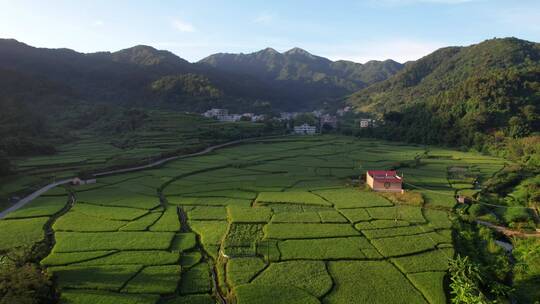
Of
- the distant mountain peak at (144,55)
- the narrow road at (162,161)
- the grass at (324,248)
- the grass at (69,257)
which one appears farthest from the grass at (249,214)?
the distant mountain peak at (144,55)

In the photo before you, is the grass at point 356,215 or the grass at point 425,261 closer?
the grass at point 425,261

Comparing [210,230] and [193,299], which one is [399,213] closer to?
[210,230]

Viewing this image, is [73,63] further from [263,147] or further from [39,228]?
[39,228]

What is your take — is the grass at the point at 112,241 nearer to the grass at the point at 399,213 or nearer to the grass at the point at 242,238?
the grass at the point at 242,238

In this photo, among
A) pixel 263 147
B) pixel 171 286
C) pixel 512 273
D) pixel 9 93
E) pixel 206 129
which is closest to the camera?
pixel 171 286

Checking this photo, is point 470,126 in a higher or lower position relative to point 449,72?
lower

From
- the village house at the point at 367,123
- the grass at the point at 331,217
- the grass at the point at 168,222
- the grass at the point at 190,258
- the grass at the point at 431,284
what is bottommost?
the grass at the point at 431,284

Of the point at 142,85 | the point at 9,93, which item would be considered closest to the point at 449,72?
the point at 142,85

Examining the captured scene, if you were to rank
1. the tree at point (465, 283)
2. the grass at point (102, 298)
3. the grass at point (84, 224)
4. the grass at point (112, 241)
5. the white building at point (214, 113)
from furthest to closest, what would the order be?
the white building at point (214, 113) → the grass at point (84, 224) → the grass at point (112, 241) → the grass at point (102, 298) → the tree at point (465, 283)
